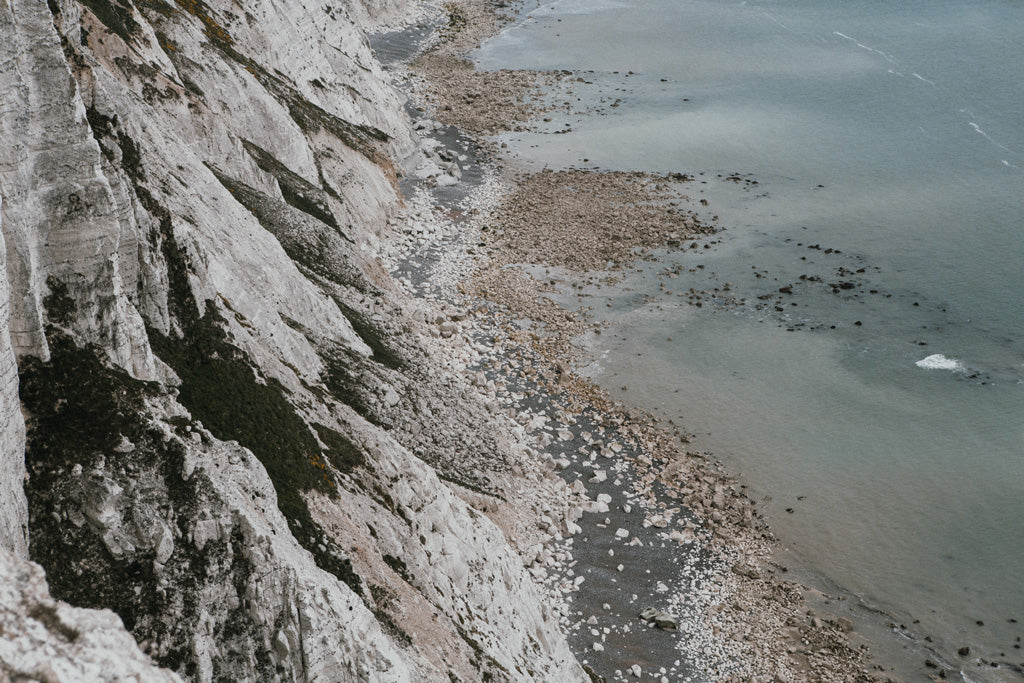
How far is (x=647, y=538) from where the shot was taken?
103 feet

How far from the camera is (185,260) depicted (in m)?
22.4

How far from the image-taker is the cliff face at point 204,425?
49.0ft

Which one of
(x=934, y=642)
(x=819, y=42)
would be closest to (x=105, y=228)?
(x=934, y=642)

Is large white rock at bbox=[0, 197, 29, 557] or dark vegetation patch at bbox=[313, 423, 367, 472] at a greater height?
large white rock at bbox=[0, 197, 29, 557]

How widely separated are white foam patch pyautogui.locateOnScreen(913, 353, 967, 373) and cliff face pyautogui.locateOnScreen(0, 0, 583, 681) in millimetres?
25176

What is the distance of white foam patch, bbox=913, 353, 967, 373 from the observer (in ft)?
144

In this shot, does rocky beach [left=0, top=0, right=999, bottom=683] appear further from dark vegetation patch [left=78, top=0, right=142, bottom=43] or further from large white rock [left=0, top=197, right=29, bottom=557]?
dark vegetation patch [left=78, top=0, right=142, bottom=43]

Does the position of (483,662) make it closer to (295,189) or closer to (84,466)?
(84,466)

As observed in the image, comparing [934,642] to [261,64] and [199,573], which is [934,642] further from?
[261,64]

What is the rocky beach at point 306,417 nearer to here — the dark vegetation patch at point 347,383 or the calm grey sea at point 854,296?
the dark vegetation patch at point 347,383

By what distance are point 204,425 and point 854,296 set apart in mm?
42599

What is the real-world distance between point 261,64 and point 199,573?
42630 millimetres

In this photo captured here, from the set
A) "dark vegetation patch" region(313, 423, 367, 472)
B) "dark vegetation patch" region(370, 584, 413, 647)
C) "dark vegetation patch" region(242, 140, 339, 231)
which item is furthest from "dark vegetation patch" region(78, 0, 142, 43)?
"dark vegetation patch" region(370, 584, 413, 647)

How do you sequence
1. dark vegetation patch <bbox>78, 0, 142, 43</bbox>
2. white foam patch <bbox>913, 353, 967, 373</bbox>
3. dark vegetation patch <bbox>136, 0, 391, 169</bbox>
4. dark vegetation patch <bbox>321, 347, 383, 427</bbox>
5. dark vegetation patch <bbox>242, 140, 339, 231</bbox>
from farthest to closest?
dark vegetation patch <bbox>136, 0, 391, 169</bbox>
white foam patch <bbox>913, 353, 967, 373</bbox>
dark vegetation patch <bbox>242, 140, 339, 231</bbox>
dark vegetation patch <bbox>78, 0, 142, 43</bbox>
dark vegetation patch <bbox>321, 347, 383, 427</bbox>
